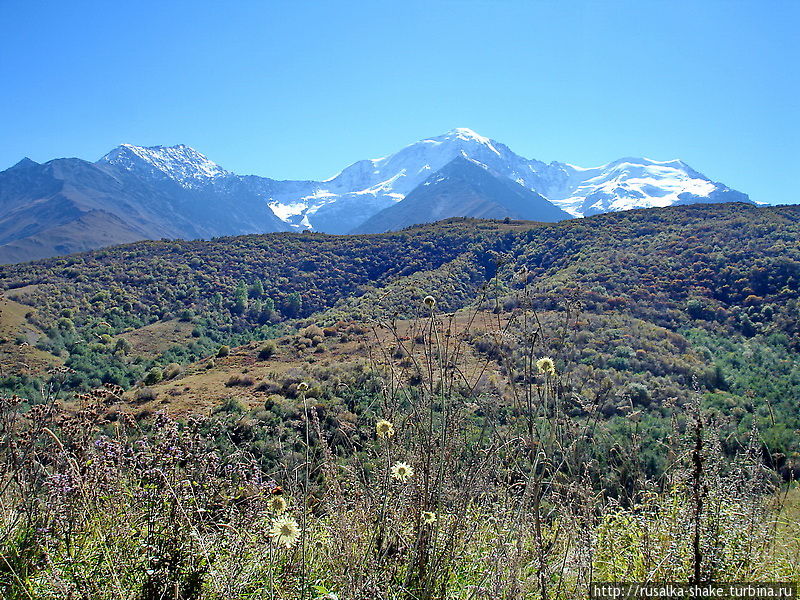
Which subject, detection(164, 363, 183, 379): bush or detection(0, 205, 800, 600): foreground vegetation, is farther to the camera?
detection(164, 363, 183, 379): bush

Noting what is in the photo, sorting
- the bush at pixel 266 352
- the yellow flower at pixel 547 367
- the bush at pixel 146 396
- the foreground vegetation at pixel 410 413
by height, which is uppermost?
the yellow flower at pixel 547 367

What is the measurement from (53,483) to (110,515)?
0.30 meters

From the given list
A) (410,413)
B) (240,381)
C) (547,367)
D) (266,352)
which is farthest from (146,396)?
(547,367)

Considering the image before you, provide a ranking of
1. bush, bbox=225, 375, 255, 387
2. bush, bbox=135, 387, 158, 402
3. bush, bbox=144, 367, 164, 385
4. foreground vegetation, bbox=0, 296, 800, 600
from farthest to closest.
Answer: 1. bush, bbox=144, 367, 164, 385
2. bush, bbox=225, 375, 255, 387
3. bush, bbox=135, 387, 158, 402
4. foreground vegetation, bbox=0, 296, 800, 600

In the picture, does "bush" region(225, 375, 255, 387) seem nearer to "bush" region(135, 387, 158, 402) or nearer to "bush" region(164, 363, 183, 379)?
"bush" region(135, 387, 158, 402)

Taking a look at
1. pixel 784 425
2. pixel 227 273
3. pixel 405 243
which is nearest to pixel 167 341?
pixel 227 273

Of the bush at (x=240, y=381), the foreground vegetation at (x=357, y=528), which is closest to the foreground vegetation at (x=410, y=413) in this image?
the foreground vegetation at (x=357, y=528)

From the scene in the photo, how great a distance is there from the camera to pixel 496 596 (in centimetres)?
186

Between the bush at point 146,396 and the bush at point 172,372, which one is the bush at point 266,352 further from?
the bush at point 146,396

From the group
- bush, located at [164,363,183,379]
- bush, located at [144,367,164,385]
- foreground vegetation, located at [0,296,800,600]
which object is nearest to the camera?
foreground vegetation, located at [0,296,800,600]

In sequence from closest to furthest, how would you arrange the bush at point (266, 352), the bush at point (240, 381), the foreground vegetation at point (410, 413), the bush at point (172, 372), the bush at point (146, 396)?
1. the foreground vegetation at point (410, 413)
2. the bush at point (146, 396)
3. the bush at point (240, 381)
4. the bush at point (172, 372)
5. the bush at point (266, 352)

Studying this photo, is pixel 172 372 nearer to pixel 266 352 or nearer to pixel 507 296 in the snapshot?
pixel 266 352

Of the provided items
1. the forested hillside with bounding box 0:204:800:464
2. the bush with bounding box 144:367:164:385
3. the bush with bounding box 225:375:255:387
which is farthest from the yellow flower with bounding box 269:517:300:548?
the bush with bounding box 144:367:164:385

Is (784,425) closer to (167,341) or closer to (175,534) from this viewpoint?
(175,534)
